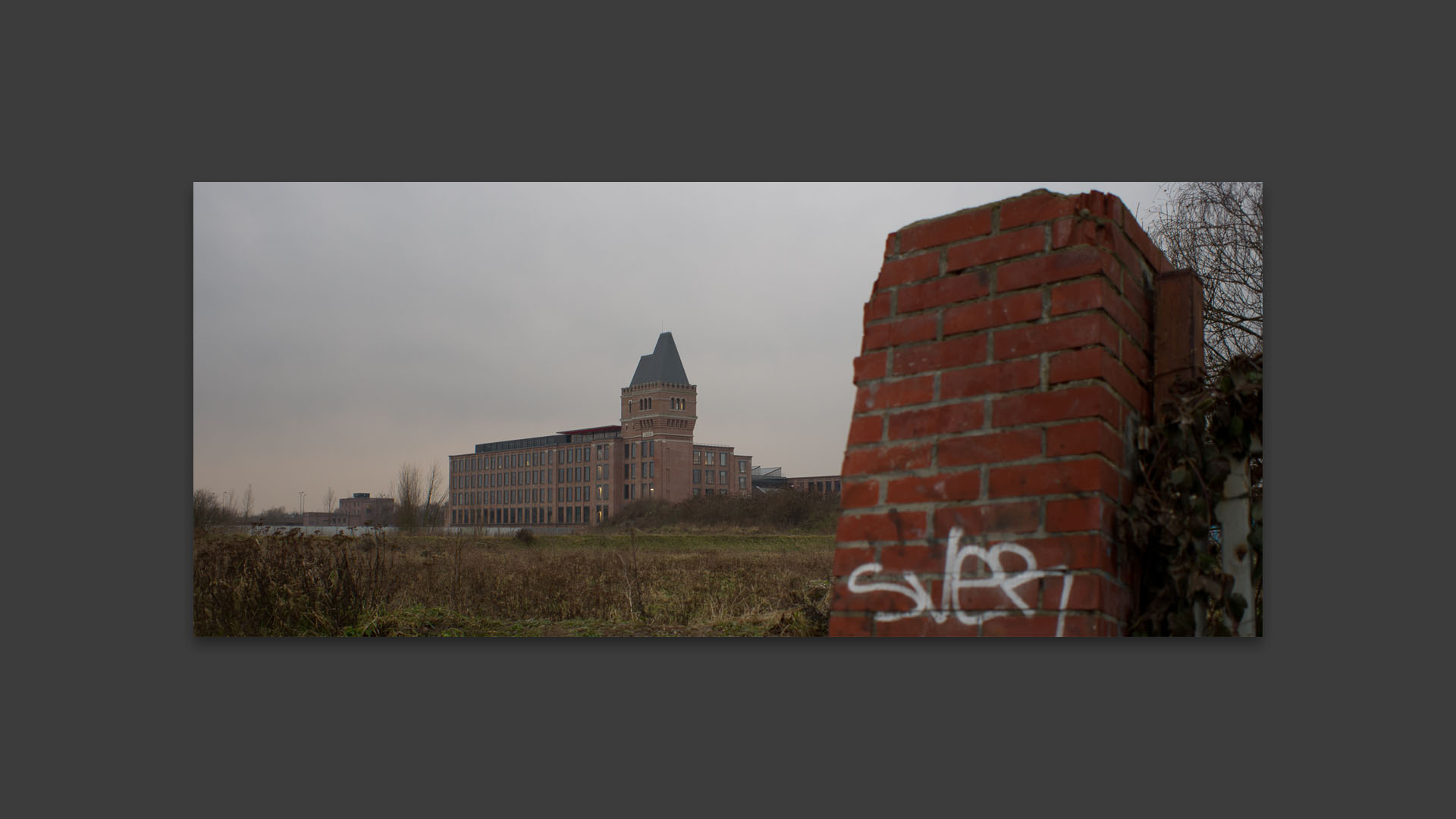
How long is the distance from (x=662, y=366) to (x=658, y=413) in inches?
12.7

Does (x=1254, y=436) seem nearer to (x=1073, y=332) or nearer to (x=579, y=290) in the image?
(x=1073, y=332)

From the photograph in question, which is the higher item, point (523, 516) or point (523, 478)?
point (523, 478)

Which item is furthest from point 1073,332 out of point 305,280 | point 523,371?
point 305,280

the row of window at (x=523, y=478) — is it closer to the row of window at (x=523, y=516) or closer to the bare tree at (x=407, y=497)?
the row of window at (x=523, y=516)

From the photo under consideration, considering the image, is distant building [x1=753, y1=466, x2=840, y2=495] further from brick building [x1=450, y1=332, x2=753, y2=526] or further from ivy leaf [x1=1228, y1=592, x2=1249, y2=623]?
ivy leaf [x1=1228, y1=592, x2=1249, y2=623]

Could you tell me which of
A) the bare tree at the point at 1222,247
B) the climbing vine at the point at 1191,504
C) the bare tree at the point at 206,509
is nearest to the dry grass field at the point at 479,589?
the bare tree at the point at 206,509

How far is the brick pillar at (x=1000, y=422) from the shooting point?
1936mm

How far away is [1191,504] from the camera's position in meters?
1.99

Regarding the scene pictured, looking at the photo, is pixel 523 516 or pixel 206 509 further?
pixel 523 516

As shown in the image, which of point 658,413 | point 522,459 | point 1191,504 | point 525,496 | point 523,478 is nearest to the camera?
point 1191,504

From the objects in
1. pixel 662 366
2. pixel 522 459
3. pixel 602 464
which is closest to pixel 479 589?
pixel 522 459

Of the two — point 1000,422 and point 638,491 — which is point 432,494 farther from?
point 1000,422

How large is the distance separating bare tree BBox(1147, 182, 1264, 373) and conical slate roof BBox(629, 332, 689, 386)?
6.43 feet

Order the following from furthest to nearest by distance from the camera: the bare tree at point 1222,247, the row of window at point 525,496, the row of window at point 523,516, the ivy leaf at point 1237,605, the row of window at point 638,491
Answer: the row of window at point 638,491
the row of window at point 523,516
the row of window at point 525,496
the bare tree at point 1222,247
the ivy leaf at point 1237,605
